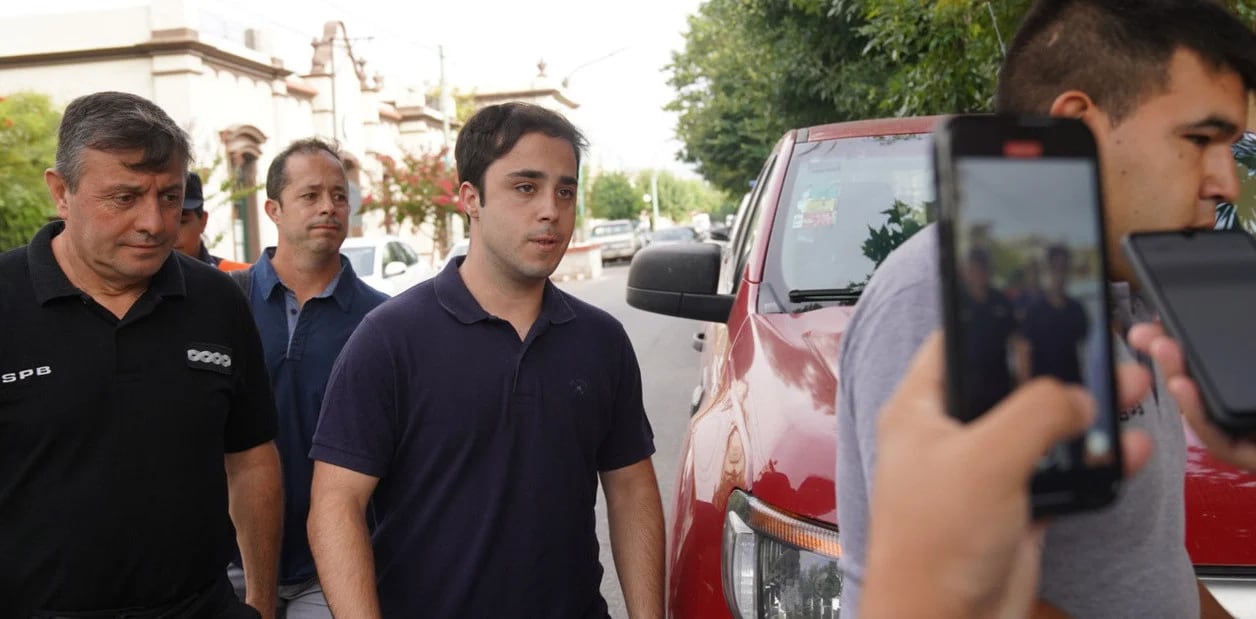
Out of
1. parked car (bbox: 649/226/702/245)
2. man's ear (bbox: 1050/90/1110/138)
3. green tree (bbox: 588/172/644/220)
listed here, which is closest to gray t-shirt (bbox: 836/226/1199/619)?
man's ear (bbox: 1050/90/1110/138)

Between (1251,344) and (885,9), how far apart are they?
7640mm

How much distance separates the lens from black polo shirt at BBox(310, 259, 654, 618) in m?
2.63

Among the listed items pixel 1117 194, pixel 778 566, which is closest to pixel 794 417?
pixel 778 566

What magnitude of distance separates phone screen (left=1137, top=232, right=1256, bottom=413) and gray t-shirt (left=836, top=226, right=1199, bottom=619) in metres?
0.20

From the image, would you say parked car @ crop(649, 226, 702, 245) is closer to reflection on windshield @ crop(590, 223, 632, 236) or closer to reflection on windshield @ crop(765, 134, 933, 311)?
reflection on windshield @ crop(590, 223, 632, 236)

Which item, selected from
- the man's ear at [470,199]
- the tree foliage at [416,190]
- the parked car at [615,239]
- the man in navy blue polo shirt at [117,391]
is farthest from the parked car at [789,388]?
the parked car at [615,239]

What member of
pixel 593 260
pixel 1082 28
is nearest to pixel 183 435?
pixel 1082 28

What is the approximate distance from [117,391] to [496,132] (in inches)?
41.1

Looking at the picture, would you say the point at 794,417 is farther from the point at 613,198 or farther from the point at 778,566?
the point at 613,198

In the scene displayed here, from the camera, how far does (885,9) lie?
26.7 feet

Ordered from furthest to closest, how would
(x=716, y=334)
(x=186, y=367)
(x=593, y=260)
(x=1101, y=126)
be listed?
1. (x=593, y=260)
2. (x=716, y=334)
3. (x=186, y=367)
4. (x=1101, y=126)

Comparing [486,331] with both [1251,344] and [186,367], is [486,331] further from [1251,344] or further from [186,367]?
[1251,344]

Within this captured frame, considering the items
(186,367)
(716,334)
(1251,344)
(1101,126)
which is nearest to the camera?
(1251,344)

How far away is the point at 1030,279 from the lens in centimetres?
80
